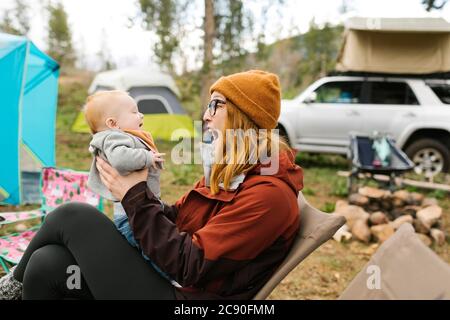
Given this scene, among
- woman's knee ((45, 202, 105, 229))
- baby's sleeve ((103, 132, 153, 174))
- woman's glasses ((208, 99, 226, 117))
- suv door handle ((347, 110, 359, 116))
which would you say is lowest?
suv door handle ((347, 110, 359, 116))

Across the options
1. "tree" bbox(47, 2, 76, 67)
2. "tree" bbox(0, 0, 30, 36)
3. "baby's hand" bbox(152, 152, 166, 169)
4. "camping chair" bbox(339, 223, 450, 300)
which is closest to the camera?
"camping chair" bbox(339, 223, 450, 300)

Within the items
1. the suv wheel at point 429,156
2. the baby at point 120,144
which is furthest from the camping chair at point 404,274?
the suv wheel at point 429,156

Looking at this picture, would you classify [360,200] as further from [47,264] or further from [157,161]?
[47,264]

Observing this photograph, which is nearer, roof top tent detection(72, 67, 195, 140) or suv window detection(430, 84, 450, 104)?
suv window detection(430, 84, 450, 104)

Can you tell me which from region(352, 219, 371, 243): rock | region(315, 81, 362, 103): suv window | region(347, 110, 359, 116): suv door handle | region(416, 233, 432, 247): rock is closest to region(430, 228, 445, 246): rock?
region(416, 233, 432, 247): rock

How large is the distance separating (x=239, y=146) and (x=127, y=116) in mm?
625

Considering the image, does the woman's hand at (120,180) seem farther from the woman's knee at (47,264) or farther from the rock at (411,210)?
the rock at (411,210)

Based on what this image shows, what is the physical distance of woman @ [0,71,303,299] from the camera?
140 centimetres

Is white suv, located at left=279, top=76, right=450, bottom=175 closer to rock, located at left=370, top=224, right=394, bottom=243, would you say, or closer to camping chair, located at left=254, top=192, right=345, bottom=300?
rock, located at left=370, top=224, right=394, bottom=243

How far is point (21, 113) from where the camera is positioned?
14.6ft

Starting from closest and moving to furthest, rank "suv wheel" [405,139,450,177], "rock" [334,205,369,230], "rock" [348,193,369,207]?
"rock" [334,205,369,230] < "rock" [348,193,369,207] < "suv wheel" [405,139,450,177]

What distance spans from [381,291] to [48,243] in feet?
4.23

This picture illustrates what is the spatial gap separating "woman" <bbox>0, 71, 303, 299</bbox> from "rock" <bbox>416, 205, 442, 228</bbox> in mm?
3158
